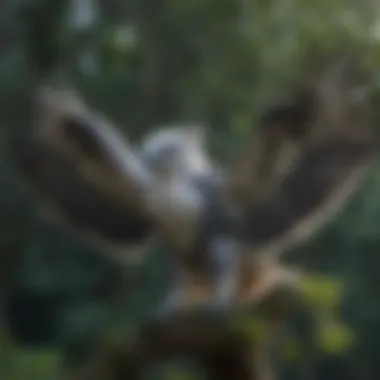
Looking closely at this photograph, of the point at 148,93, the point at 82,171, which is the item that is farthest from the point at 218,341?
the point at 148,93

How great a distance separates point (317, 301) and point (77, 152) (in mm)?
260

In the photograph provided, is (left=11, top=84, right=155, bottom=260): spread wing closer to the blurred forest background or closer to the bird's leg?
the bird's leg

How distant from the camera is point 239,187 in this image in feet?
2.54

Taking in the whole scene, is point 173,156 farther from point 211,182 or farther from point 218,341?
point 218,341

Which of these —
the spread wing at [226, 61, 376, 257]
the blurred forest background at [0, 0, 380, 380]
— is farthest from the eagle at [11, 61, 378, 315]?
the blurred forest background at [0, 0, 380, 380]

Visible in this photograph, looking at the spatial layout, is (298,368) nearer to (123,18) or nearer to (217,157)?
(217,157)

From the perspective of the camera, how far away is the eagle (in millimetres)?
718

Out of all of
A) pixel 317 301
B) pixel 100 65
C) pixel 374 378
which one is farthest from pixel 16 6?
Result: pixel 374 378

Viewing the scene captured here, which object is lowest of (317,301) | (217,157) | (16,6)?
(317,301)

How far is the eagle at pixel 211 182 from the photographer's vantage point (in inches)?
28.3

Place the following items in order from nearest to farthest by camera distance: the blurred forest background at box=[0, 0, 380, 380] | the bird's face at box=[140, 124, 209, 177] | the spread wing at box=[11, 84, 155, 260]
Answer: the spread wing at box=[11, 84, 155, 260]
the bird's face at box=[140, 124, 209, 177]
the blurred forest background at box=[0, 0, 380, 380]

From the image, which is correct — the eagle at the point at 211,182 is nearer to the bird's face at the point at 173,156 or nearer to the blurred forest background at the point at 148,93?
the bird's face at the point at 173,156

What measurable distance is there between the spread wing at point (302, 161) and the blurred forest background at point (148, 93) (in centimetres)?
25

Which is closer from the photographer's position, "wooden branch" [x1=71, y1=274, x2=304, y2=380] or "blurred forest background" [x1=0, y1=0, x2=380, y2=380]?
"wooden branch" [x1=71, y1=274, x2=304, y2=380]
